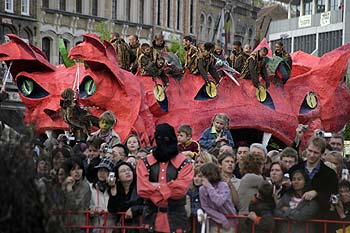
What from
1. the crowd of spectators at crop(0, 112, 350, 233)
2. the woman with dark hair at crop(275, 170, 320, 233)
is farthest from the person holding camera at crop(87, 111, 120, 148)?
the woman with dark hair at crop(275, 170, 320, 233)

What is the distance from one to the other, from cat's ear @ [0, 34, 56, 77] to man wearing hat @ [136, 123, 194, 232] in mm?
12193

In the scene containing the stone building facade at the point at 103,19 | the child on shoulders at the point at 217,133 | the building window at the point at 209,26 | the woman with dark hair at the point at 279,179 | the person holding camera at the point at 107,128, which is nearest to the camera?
the woman with dark hair at the point at 279,179

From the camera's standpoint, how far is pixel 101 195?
1177 centimetres

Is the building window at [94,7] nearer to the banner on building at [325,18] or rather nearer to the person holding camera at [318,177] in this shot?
the banner on building at [325,18]

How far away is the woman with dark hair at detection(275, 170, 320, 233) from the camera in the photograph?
10.6m

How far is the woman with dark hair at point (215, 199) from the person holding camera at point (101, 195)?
38.9 inches

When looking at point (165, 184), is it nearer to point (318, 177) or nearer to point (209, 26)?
point (318, 177)

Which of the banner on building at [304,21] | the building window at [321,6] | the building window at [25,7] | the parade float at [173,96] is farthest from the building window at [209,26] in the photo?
the parade float at [173,96]

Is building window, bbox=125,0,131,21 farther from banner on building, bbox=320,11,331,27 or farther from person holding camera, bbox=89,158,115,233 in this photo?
person holding camera, bbox=89,158,115,233

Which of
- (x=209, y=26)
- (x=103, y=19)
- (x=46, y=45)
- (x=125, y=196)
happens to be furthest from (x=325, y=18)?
(x=125, y=196)

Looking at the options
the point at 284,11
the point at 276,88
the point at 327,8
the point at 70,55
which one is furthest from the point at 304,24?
the point at 70,55

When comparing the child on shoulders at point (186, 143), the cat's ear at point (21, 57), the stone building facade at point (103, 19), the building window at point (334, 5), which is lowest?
the child on shoulders at point (186, 143)

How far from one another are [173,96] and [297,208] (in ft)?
43.6

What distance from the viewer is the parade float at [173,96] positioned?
22.2 m
